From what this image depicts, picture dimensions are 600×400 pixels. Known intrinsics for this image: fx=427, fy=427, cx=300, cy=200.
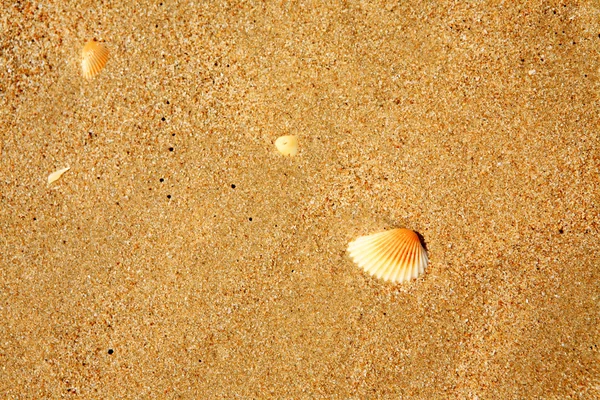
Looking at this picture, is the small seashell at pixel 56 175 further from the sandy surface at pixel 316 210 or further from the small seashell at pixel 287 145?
the small seashell at pixel 287 145

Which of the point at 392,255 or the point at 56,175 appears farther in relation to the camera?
the point at 56,175

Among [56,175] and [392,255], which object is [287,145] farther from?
[56,175]

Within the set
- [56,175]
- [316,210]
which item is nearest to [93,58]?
[56,175]

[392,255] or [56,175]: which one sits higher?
[56,175]

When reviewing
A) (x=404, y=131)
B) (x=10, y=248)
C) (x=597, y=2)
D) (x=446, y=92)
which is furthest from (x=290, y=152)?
(x=597, y=2)

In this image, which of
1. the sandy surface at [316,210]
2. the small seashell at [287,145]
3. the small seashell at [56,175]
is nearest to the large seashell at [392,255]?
the sandy surface at [316,210]

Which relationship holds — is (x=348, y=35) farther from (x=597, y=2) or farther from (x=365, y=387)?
(x=365, y=387)
